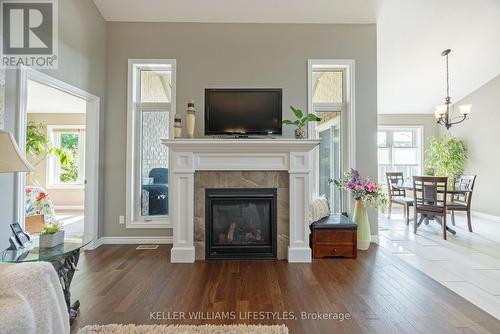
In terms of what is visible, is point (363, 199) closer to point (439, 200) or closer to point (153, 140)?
point (439, 200)

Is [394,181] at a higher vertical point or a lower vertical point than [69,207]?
higher

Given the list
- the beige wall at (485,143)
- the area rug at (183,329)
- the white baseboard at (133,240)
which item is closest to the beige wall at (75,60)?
the white baseboard at (133,240)

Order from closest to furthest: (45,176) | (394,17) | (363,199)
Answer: (363,199)
(394,17)
(45,176)

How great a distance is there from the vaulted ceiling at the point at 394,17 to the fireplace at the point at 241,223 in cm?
258

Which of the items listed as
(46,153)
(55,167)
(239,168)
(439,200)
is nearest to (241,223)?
(239,168)

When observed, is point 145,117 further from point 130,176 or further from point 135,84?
point 130,176

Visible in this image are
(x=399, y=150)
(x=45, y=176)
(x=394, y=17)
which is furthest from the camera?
(x=399, y=150)

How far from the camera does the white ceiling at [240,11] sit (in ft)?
11.6

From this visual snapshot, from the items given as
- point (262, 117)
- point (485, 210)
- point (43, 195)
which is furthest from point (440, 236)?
point (43, 195)

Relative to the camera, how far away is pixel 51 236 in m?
1.96

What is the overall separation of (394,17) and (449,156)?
4028 millimetres

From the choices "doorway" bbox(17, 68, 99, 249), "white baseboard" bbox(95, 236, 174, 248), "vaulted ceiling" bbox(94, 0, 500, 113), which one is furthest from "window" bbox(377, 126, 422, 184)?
"doorway" bbox(17, 68, 99, 249)

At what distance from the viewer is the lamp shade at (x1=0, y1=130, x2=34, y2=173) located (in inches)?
67.2

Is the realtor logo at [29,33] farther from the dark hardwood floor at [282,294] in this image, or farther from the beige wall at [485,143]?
the beige wall at [485,143]
